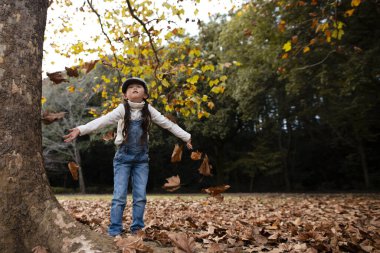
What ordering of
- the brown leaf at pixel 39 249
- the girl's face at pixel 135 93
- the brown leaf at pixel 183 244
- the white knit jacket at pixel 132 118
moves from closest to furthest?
the brown leaf at pixel 39 249 < the brown leaf at pixel 183 244 < the white knit jacket at pixel 132 118 < the girl's face at pixel 135 93

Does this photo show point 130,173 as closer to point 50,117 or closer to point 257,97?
point 50,117

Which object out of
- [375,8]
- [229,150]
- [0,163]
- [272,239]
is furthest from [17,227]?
[229,150]

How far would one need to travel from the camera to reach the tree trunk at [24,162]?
8.99 feet

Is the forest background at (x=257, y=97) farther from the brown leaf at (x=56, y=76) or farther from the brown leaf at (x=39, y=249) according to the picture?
the brown leaf at (x=39, y=249)

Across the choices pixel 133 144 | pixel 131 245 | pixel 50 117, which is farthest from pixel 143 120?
pixel 131 245

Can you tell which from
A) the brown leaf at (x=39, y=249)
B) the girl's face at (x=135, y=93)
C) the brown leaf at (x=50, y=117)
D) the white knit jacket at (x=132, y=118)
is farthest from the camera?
the girl's face at (x=135, y=93)

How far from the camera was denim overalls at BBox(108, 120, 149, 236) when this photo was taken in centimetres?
400

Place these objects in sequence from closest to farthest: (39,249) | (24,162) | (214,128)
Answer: (39,249) < (24,162) < (214,128)

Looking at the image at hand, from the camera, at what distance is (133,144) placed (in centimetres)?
409

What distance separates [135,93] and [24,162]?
1.60m

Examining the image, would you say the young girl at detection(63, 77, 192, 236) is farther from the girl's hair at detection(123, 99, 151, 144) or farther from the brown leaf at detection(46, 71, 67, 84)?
the brown leaf at detection(46, 71, 67, 84)

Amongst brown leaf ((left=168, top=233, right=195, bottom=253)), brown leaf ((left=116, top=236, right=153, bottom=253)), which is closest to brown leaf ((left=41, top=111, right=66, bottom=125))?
brown leaf ((left=116, top=236, right=153, bottom=253))

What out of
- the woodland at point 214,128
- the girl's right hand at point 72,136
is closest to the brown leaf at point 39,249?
the woodland at point 214,128

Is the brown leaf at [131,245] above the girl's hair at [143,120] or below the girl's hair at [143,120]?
below
